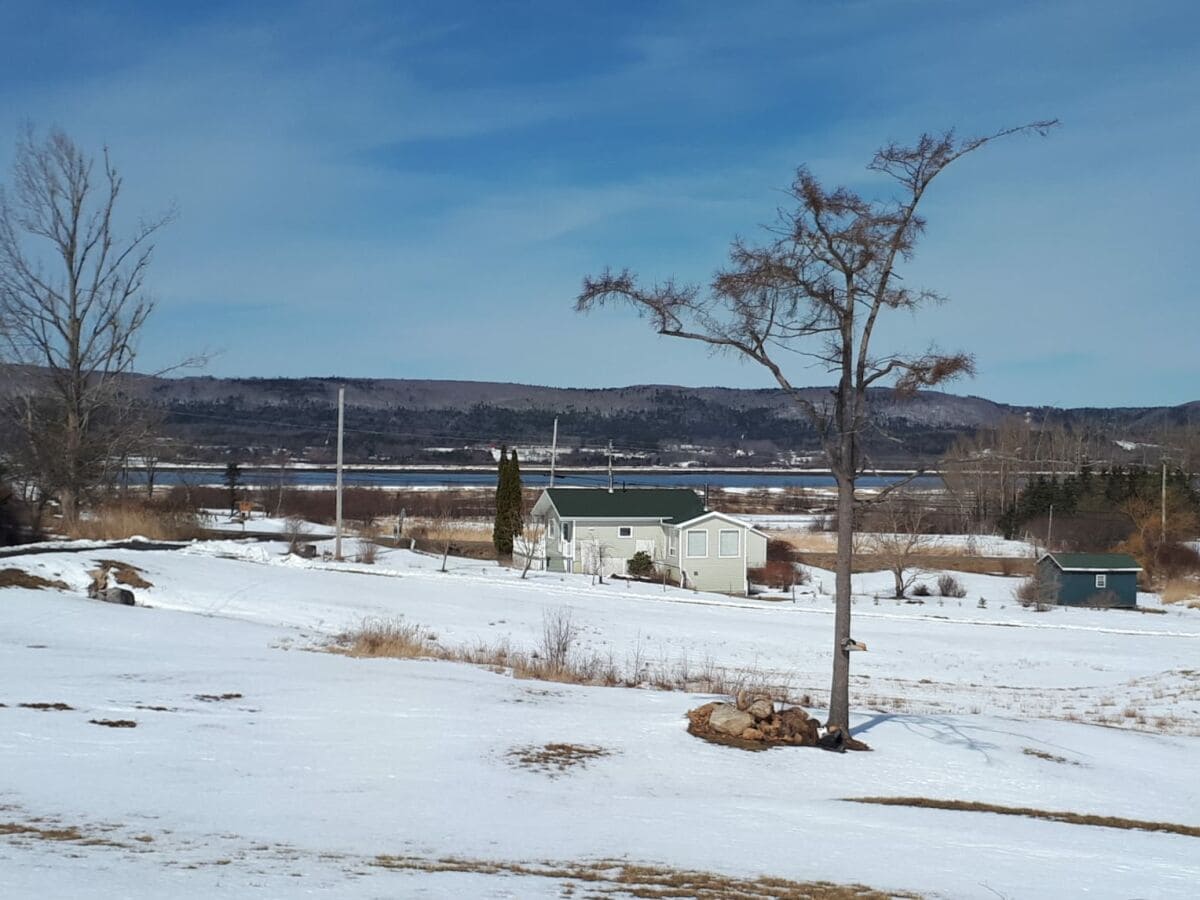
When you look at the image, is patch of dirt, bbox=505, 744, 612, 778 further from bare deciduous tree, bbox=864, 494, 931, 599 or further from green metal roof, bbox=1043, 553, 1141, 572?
green metal roof, bbox=1043, 553, 1141, 572

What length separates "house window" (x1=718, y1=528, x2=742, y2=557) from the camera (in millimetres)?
52438

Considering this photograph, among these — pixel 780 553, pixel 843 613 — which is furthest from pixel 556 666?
pixel 780 553

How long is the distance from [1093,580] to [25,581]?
44.8 m

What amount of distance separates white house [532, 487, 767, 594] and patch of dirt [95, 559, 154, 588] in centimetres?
2956

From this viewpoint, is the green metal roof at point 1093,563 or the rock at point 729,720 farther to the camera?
the green metal roof at point 1093,563

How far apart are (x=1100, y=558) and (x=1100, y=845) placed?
44.9 meters

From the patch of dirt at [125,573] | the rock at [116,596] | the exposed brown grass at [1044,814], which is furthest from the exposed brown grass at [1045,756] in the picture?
the patch of dirt at [125,573]

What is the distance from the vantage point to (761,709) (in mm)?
13383

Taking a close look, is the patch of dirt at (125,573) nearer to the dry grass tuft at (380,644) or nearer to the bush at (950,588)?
the dry grass tuft at (380,644)

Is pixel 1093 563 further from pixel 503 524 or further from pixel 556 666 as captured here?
pixel 556 666

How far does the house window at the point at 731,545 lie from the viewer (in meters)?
52.4

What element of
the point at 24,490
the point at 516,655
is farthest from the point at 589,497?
the point at 516,655

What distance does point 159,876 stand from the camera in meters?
5.91

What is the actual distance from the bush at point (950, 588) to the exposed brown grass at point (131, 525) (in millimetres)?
34024
